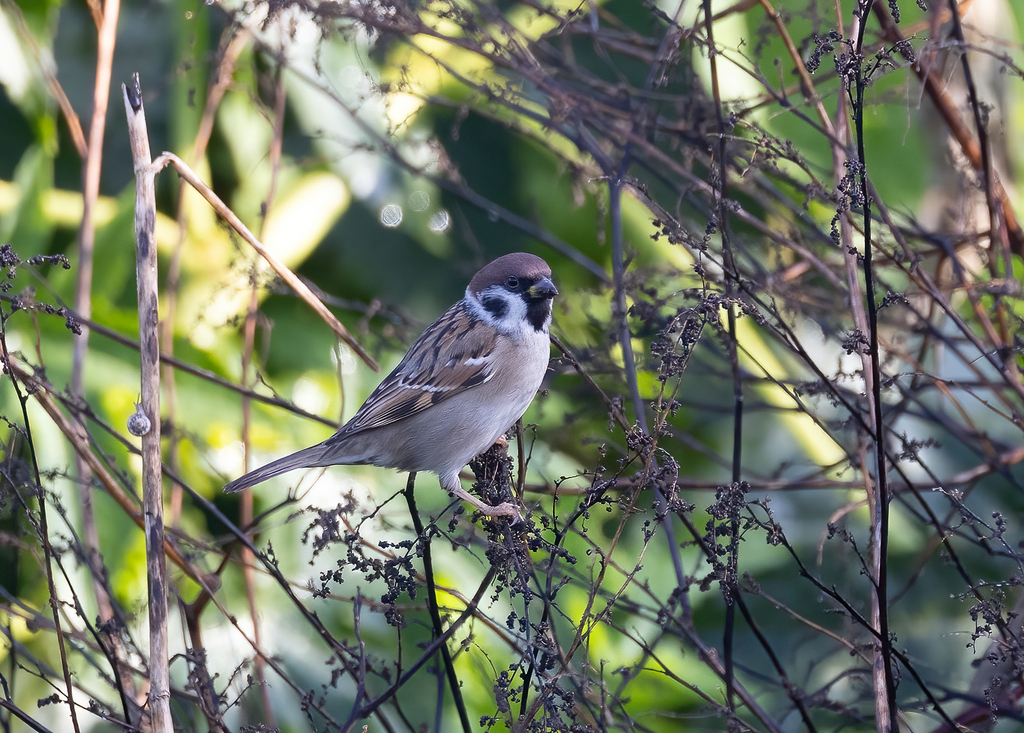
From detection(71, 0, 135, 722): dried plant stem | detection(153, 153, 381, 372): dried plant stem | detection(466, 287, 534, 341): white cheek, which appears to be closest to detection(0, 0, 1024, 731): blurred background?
detection(71, 0, 135, 722): dried plant stem

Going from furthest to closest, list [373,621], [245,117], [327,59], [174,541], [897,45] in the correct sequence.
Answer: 1. [327,59]
2. [245,117]
3. [373,621]
4. [174,541]
5. [897,45]

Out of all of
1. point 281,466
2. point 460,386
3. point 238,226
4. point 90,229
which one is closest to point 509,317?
point 460,386

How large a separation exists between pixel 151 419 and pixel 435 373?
1.05 metres

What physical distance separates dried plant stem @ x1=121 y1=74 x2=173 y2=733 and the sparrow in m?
0.75

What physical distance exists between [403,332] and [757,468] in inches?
61.9

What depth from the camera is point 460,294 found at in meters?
3.57

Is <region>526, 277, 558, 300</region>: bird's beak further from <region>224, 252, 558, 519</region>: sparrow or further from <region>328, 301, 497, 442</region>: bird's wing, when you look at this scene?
<region>328, 301, 497, 442</region>: bird's wing

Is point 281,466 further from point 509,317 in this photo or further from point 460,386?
point 509,317

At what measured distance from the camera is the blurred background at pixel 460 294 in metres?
1.84

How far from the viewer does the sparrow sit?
202cm

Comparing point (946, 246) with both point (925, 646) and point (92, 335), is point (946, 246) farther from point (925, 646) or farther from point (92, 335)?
point (92, 335)

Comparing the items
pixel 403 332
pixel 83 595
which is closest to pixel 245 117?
pixel 403 332

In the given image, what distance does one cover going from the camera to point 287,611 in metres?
2.77

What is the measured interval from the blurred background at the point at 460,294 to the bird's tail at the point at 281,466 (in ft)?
0.30
